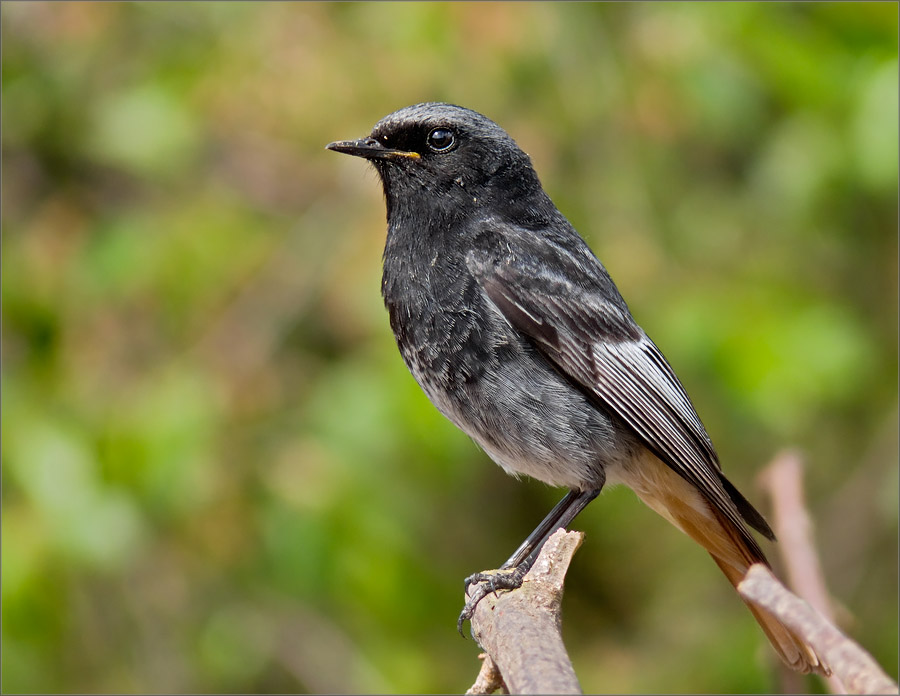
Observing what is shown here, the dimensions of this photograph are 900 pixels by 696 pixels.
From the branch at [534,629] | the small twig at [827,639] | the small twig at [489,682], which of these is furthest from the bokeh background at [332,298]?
the small twig at [827,639]

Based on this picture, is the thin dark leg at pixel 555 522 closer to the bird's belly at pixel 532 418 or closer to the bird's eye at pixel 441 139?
the bird's belly at pixel 532 418

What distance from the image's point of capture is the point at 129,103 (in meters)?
5.37

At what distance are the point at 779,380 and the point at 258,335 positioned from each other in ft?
7.63

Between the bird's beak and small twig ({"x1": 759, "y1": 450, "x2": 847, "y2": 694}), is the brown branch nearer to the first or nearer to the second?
small twig ({"x1": 759, "y1": 450, "x2": 847, "y2": 694})

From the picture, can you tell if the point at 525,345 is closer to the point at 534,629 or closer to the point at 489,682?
the point at 489,682

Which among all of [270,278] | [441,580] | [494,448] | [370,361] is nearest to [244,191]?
[270,278]

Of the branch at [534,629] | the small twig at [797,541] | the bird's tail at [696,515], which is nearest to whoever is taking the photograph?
the branch at [534,629]

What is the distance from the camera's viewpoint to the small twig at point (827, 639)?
173 cm

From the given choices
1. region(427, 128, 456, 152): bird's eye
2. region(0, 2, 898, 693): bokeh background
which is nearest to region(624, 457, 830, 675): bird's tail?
region(0, 2, 898, 693): bokeh background

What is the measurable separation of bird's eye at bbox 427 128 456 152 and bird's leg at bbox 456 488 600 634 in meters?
1.34

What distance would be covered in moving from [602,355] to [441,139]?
3.19ft

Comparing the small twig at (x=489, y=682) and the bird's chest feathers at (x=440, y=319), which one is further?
the bird's chest feathers at (x=440, y=319)

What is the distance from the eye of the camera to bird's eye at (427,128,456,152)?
13.6 ft

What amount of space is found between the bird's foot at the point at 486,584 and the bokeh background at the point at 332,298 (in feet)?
3.13
